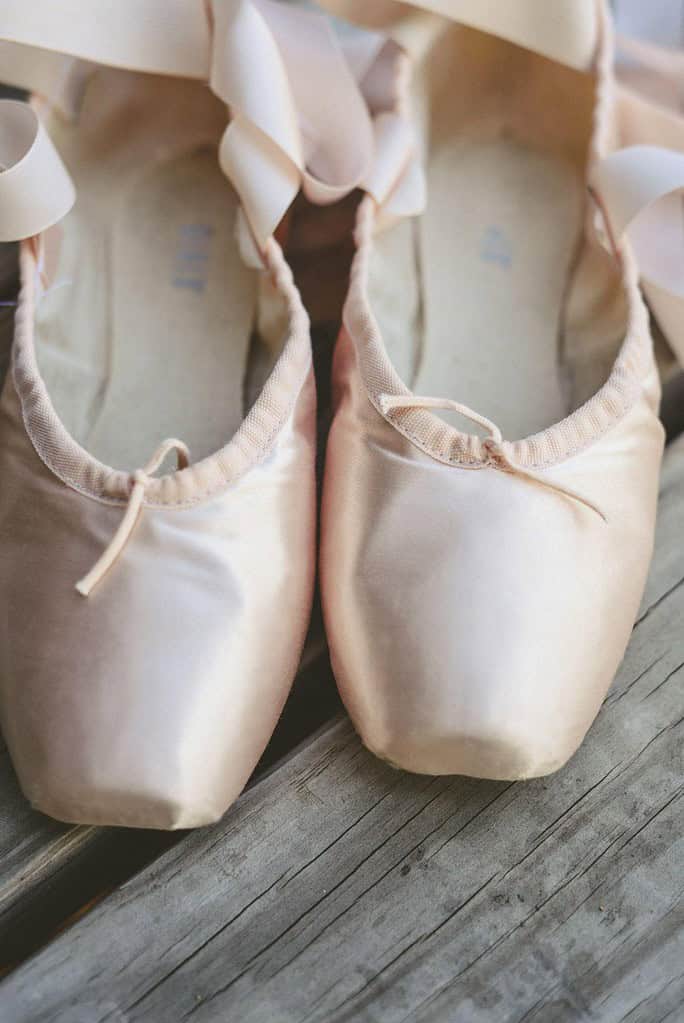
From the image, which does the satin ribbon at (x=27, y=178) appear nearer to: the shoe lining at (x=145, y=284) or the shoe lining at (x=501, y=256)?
the shoe lining at (x=145, y=284)

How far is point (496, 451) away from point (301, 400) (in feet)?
0.53

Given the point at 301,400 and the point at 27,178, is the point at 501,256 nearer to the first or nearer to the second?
the point at 301,400

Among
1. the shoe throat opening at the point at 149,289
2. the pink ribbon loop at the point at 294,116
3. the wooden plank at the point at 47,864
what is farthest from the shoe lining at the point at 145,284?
the wooden plank at the point at 47,864

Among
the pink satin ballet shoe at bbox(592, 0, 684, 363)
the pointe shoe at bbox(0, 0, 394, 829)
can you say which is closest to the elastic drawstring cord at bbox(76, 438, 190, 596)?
the pointe shoe at bbox(0, 0, 394, 829)

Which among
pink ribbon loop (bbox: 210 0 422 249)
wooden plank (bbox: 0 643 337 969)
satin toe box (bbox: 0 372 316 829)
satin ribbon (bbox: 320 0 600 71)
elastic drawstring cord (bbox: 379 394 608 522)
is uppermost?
satin ribbon (bbox: 320 0 600 71)

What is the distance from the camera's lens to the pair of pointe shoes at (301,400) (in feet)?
2.38

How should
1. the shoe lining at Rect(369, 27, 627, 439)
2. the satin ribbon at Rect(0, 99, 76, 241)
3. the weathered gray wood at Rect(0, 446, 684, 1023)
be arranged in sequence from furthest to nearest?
the shoe lining at Rect(369, 27, 627, 439), the satin ribbon at Rect(0, 99, 76, 241), the weathered gray wood at Rect(0, 446, 684, 1023)

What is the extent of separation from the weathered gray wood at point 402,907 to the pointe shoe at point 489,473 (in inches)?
2.1

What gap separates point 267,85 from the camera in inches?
35.8

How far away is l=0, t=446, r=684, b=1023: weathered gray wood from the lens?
0.69 metres

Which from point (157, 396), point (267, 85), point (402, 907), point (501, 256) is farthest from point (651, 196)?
point (402, 907)

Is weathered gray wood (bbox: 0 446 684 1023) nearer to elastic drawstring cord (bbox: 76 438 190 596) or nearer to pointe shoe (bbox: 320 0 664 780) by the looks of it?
pointe shoe (bbox: 320 0 664 780)

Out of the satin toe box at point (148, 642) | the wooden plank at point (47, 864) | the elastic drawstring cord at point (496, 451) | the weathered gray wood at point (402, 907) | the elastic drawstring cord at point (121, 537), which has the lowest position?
the wooden plank at point (47, 864)

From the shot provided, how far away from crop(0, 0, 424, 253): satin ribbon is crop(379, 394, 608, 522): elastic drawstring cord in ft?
0.75
